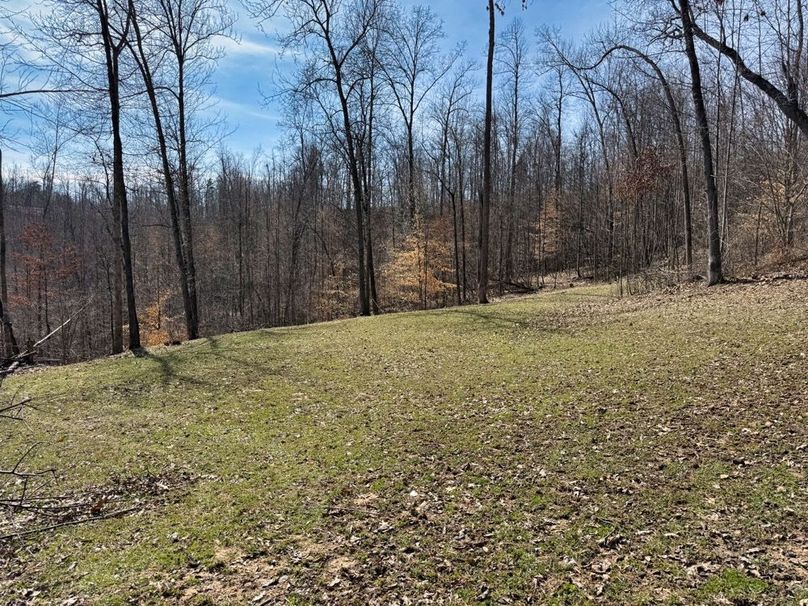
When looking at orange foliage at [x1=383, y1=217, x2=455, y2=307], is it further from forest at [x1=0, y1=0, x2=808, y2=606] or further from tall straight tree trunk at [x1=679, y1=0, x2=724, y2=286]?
tall straight tree trunk at [x1=679, y1=0, x2=724, y2=286]

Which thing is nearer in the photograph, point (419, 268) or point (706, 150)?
point (706, 150)

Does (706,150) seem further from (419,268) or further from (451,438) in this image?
(419,268)

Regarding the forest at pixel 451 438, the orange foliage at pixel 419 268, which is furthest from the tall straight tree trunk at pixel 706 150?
the orange foliage at pixel 419 268

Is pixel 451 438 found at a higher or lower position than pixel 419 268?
lower

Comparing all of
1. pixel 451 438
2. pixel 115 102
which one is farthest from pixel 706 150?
pixel 115 102

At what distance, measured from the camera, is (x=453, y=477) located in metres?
4.86

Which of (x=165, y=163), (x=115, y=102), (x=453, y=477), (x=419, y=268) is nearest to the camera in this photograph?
(x=453, y=477)

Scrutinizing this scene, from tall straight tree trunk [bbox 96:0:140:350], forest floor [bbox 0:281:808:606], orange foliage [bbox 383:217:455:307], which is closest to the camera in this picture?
forest floor [bbox 0:281:808:606]

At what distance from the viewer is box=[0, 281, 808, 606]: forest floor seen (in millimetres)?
3359

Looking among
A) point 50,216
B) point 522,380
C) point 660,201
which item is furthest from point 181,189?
point 50,216

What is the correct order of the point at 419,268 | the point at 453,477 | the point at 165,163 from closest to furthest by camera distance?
the point at 453,477 < the point at 165,163 < the point at 419,268

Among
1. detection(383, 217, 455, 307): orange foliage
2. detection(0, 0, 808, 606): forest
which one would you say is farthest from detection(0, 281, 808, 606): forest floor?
detection(383, 217, 455, 307): orange foliage

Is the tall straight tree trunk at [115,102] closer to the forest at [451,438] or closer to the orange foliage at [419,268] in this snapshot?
the forest at [451,438]

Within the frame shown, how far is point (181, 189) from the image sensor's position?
16969mm
